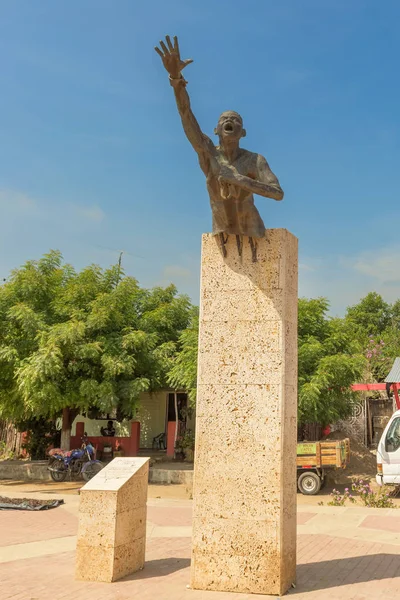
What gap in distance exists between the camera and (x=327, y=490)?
15.9 m

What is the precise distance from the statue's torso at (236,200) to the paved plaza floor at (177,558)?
3.86m

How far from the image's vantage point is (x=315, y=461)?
588 inches

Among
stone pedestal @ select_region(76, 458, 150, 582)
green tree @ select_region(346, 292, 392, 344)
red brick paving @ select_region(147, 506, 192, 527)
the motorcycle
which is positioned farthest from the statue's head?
green tree @ select_region(346, 292, 392, 344)

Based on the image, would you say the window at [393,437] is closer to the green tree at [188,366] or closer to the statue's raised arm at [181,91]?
the green tree at [188,366]

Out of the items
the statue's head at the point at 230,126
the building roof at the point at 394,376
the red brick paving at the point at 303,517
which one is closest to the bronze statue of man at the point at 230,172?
the statue's head at the point at 230,126

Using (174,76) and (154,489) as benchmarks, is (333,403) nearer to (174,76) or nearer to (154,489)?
(154,489)

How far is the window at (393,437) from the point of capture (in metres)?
14.3

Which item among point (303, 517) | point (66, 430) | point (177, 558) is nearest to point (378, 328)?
point (66, 430)

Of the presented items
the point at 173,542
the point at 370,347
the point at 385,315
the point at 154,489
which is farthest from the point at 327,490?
the point at 385,315

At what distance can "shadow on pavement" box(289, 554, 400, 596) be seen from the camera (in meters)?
6.42

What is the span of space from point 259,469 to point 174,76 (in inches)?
165

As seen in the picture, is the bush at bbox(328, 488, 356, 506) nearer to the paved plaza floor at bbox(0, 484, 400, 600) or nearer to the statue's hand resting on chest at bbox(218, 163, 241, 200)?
the paved plaza floor at bbox(0, 484, 400, 600)

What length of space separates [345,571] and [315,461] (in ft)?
26.6

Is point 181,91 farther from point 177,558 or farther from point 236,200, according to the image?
point 177,558
